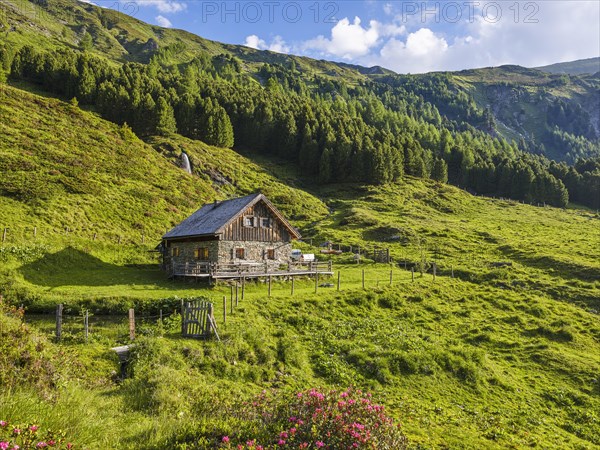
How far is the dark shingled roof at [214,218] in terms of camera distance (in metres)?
40.8

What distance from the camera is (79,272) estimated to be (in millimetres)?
36906

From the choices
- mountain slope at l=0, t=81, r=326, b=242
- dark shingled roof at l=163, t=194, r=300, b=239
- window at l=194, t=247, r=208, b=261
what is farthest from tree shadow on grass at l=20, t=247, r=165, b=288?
mountain slope at l=0, t=81, r=326, b=242

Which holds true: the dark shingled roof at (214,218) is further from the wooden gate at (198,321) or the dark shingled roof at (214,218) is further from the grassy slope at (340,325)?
the wooden gate at (198,321)

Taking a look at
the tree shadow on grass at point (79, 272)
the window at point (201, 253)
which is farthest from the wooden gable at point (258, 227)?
the tree shadow on grass at point (79, 272)

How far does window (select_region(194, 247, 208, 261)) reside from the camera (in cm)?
4159

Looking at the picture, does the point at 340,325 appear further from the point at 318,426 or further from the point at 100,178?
the point at 100,178

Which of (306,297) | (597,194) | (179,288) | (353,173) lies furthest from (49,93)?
(597,194)

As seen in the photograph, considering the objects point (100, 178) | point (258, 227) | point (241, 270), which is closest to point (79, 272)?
point (241, 270)

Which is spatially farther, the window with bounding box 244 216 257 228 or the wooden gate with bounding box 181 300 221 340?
the window with bounding box 244 216 257 228

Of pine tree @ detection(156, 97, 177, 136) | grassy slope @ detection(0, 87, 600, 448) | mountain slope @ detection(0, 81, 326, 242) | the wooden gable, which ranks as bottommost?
grassy slope @ detection(0, 87, 600, 448)

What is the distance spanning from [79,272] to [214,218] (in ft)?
44.0

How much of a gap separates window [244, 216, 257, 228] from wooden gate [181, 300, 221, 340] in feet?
65.8

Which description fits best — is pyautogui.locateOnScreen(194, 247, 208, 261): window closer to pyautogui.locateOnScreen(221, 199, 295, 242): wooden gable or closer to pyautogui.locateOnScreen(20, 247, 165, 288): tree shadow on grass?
pyautogui.locateOnScreen(221, 199, 295, 242): wooden gable

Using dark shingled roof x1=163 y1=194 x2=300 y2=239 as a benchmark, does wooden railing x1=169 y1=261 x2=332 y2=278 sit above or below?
below
